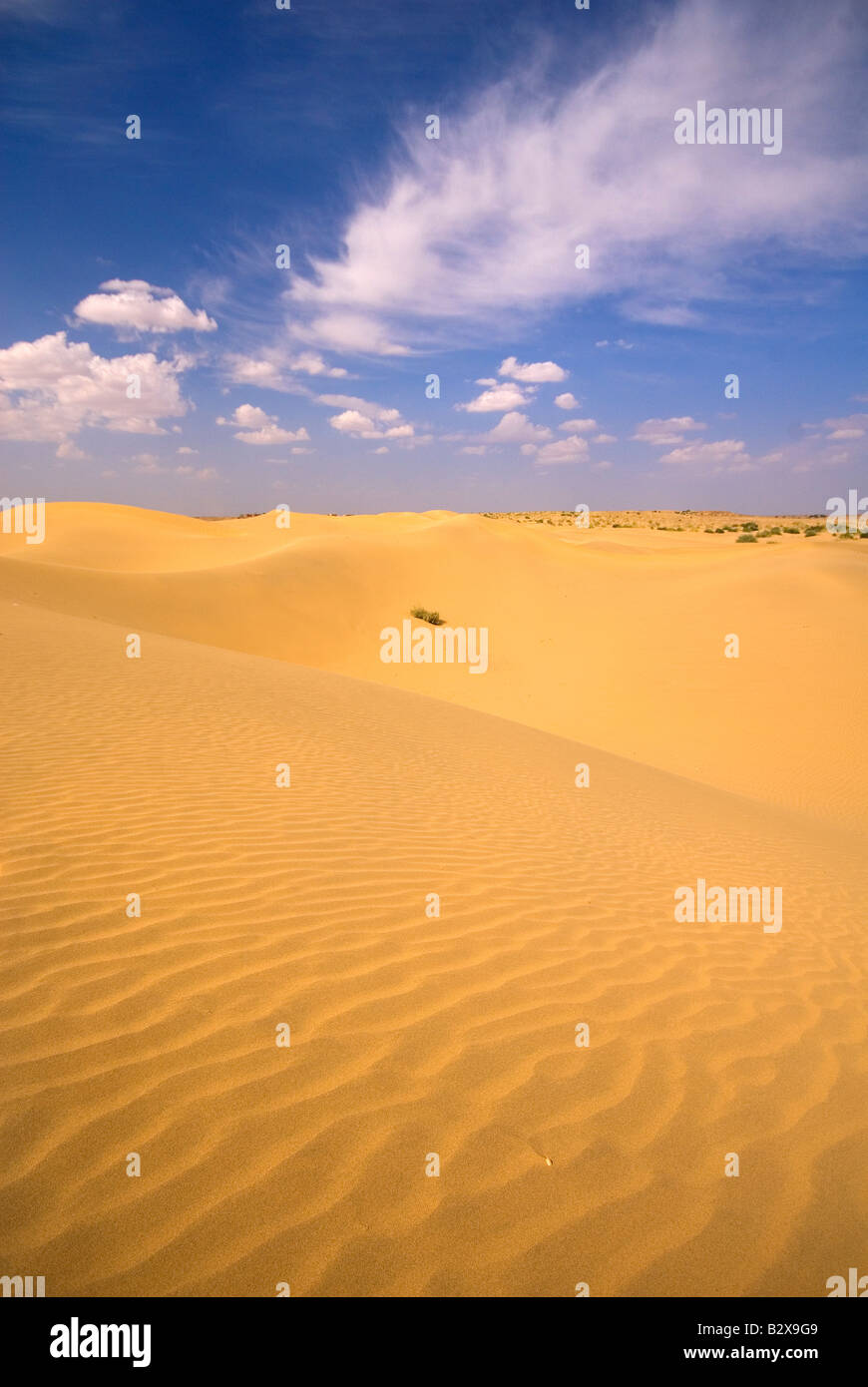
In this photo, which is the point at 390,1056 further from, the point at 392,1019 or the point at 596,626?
the point at 596,626

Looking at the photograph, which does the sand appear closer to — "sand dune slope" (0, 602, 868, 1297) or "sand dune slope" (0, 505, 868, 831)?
"sand dune slope" (0, 602, 868, 1297)

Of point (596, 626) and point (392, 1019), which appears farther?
point (596, 626)

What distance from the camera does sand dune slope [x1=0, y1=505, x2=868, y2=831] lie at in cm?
1438

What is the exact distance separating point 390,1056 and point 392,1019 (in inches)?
9.5

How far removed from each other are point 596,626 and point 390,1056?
2077cm

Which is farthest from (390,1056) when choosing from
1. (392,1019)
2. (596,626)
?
(596,626)

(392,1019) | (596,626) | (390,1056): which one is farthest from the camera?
(596,626)

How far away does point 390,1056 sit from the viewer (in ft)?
9.46

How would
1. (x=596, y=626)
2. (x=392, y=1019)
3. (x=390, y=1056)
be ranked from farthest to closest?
(x=596, y=626)
(x=392, y=1019)
(x=390, y=1056)

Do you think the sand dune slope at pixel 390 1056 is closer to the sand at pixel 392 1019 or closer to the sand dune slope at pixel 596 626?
the sand at pixel 392 1019

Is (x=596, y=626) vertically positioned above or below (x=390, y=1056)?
above

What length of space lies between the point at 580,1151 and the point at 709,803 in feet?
→ 25.3

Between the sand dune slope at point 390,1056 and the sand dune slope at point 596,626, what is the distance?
27.1ft

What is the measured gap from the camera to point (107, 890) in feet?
12.7
